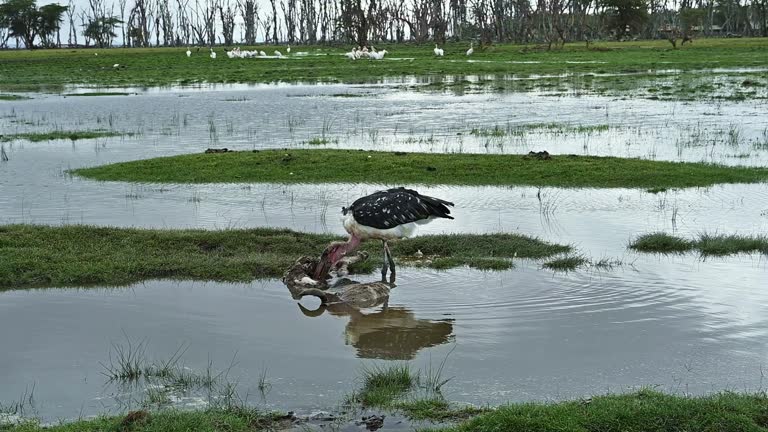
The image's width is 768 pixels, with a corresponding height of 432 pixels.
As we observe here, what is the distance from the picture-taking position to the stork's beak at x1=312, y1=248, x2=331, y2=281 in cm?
1006

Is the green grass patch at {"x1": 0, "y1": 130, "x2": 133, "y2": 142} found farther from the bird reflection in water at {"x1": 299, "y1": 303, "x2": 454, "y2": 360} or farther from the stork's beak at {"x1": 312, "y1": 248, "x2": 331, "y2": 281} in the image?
the bird reflection in water at {"x1": 299, "y1": 303, "x2": 454, "y2": 360}

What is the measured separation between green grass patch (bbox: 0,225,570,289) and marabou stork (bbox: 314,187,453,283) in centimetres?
60

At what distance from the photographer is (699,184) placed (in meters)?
15.3

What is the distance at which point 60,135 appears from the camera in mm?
24078

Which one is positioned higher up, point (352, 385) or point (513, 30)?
point (513, 30)

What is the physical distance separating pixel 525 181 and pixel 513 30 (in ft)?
263

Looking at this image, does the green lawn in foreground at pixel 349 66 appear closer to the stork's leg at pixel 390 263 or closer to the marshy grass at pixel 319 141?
the marshy grass at pixel 319 141

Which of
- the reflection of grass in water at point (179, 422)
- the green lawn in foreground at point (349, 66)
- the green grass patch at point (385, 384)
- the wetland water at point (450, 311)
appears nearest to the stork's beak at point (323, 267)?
the wetland water at point (450, 311)

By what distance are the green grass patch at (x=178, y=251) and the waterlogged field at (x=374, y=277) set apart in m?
0.04

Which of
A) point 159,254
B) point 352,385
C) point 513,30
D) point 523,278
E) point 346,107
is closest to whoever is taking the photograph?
point 352,385

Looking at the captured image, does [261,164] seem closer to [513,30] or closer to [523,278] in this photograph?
[523,278]

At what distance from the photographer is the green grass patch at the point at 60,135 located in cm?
2356

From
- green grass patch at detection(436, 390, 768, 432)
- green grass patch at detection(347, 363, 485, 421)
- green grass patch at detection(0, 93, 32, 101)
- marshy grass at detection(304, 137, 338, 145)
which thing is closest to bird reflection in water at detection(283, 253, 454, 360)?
green grass patch at detection(347, 363, 485, 421)

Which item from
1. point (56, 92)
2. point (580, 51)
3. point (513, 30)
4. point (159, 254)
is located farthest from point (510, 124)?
point (513, 30)
